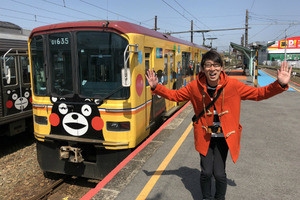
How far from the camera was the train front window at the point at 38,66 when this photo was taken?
441 centimetres

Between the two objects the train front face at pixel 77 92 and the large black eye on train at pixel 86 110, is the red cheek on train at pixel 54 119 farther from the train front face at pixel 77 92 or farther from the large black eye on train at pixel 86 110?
the large black eye on train at pixel 86 110

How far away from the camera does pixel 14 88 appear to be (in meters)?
6.41

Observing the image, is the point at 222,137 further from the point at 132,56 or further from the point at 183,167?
the point at 132,56

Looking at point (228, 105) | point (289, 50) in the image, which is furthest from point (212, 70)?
point (289, 50)

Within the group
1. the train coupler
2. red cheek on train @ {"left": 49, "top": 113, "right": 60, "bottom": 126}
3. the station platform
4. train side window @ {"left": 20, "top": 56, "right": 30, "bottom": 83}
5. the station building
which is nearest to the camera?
the station platform

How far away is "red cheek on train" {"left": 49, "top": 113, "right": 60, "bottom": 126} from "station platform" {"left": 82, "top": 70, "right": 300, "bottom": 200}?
1.34 metres

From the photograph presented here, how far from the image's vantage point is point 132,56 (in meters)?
4.14

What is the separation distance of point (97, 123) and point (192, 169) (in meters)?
1.72

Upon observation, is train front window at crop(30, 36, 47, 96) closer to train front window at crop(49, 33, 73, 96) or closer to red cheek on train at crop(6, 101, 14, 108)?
train front window at crop(49, 33, 73, 96)

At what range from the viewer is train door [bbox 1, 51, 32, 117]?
6156 mm

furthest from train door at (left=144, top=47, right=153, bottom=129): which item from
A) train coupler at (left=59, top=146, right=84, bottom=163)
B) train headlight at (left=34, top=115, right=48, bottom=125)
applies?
train headlight at (left=34, top=115, right=48, bottom=125)

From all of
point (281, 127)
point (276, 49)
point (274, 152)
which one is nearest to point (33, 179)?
point (274, 152)

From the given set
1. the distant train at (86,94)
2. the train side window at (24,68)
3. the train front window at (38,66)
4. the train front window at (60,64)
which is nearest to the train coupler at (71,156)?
the distant train at (86,94)

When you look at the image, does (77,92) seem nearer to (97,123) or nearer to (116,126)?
(97,123)
